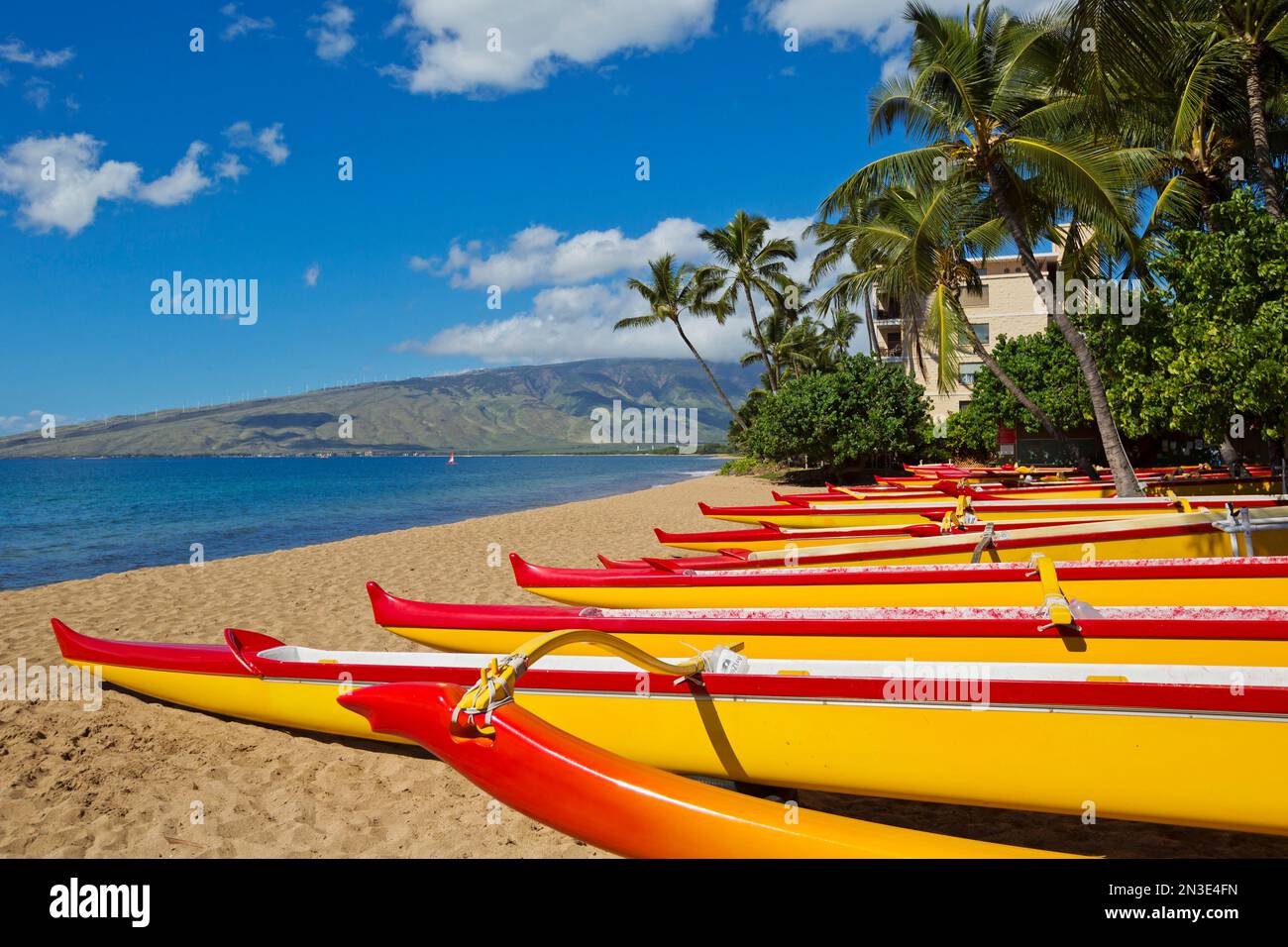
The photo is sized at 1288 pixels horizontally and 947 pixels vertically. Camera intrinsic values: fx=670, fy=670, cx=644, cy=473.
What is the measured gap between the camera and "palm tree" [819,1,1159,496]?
8.96 metres

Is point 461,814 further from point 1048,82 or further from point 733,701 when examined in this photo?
point 1048,82

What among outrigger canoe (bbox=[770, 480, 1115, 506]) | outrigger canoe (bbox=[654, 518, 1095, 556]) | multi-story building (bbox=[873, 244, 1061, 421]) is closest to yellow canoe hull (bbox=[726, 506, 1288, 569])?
outrigger canoe (bbox=[654, 518, 1095, 556])

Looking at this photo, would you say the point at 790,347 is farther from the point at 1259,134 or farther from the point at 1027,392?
the point at 1259,134

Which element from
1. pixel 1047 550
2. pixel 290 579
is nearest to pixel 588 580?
pixel 1047 550

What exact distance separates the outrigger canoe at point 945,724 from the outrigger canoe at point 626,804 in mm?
147

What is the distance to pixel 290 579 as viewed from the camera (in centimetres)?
1004

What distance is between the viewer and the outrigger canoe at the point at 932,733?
215 centimetres

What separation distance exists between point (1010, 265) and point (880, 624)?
123ft

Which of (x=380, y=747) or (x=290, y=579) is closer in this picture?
(x=380, y=747)

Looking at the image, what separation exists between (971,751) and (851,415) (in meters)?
24.0

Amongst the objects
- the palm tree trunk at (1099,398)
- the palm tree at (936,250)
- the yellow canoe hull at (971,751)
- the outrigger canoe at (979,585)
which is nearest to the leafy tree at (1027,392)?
the palm tree at (936,250)

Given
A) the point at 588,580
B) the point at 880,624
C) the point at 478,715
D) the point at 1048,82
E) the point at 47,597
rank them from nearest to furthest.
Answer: the point at 478,715 < the point at 880,624 < the point at 588,580 < the point at 47,597 < the point at 1048,82

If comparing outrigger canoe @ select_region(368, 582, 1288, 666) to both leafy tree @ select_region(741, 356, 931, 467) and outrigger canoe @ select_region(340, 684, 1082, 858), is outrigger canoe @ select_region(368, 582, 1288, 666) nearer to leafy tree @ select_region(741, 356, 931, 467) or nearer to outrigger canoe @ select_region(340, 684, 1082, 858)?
outrigger canoe @ select_region(340, 684, 1082, 858)

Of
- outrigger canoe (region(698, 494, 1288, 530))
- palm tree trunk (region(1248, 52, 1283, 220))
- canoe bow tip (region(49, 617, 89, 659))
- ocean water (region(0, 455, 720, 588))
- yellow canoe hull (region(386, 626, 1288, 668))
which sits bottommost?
ocean water (region(0, 455, 720, 588))
